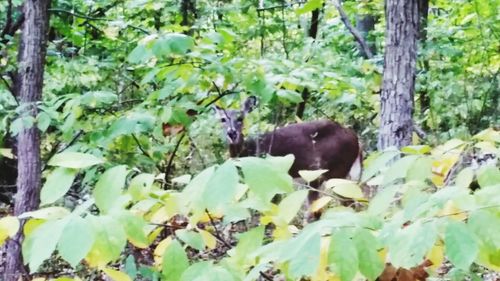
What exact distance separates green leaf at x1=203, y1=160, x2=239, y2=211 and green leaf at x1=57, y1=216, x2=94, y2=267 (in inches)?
8.6

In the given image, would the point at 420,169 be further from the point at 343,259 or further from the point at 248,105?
the point at 248,105

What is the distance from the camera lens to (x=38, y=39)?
3949 millimetres

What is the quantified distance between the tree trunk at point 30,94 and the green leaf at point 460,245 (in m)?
3.36

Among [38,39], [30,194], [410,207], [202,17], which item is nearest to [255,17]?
[202,17]

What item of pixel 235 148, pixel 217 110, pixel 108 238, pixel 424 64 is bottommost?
pixel 235 148

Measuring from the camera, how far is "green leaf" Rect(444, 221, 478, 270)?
0.94m

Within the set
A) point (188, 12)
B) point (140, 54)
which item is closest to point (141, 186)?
point (140, 54)

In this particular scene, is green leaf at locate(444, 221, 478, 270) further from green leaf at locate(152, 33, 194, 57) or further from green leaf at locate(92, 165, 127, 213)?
green leaf at locate(152, 33, 194, 57)

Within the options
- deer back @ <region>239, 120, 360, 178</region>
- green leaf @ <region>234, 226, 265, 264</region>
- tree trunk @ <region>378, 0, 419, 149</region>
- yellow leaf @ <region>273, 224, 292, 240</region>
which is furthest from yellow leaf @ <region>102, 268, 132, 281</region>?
deer back @ <region>239, 120, 360, 178</region>

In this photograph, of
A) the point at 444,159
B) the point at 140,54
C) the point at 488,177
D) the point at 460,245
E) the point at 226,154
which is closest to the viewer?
the point at 460,245

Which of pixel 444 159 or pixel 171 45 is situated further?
pixel 171 45

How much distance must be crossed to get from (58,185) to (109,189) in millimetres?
135

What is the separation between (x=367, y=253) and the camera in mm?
1100

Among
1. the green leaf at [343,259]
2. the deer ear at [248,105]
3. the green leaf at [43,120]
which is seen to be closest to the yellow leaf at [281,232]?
the green leaf at [343,259]
